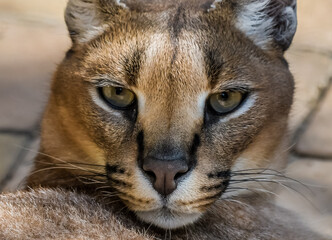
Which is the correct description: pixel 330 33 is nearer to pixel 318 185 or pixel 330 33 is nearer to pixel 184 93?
pixel 318 185

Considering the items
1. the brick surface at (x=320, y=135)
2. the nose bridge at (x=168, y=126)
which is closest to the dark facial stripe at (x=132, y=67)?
the nose bridge at (x=168, y=126)

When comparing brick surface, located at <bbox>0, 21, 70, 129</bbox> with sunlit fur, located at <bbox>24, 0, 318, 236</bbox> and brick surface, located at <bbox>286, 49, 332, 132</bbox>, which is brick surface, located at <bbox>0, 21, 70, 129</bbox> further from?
brick surface, located at <bbox>286, 49, 332, 132</bbox>

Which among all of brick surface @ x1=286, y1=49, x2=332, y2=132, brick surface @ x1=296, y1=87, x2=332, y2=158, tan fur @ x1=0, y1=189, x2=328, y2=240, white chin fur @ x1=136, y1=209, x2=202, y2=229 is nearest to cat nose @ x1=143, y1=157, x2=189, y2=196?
white chin fur @ x1=136, y1=209, x2=202, y2=229

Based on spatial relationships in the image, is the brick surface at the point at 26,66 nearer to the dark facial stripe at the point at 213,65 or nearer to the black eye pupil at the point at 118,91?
the black eye pupil at the point at 118,91

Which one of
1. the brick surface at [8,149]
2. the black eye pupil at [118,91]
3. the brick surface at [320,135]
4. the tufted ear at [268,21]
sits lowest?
the brick surface at [8,149]

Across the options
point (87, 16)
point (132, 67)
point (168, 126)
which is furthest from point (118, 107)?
point (87, 16)

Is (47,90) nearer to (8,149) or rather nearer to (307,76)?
(8,149)
